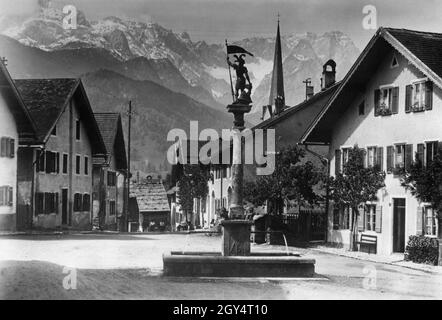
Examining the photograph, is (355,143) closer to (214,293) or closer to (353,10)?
(353,10)

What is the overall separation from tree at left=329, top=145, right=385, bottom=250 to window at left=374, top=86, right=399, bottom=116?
1.89 metres

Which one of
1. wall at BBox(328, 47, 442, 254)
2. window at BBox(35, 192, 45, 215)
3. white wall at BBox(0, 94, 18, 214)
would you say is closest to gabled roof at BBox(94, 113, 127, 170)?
window at BBox(35, 192, 45, 215)

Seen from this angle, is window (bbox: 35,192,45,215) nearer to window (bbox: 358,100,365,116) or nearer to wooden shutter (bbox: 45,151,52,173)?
wooden shutter (bbox: 45,151,52,173)

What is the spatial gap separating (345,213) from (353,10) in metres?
14.6

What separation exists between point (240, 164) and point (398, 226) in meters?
11.0

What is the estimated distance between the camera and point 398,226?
26859mm

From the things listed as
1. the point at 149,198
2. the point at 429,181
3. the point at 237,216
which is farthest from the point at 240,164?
the point at 149,198

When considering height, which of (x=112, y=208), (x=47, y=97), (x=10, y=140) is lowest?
(x=112, y=208)

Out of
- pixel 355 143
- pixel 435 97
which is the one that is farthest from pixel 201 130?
pixel 435 97

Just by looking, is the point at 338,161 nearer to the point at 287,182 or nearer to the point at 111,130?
the point at 287,182

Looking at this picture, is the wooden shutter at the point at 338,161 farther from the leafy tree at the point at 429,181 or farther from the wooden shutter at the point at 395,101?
the leafy tree at the point at 429,181

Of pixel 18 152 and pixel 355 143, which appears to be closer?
pixel 355 143

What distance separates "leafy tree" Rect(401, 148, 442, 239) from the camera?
22.5m

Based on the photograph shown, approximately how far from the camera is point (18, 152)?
3462 cm
